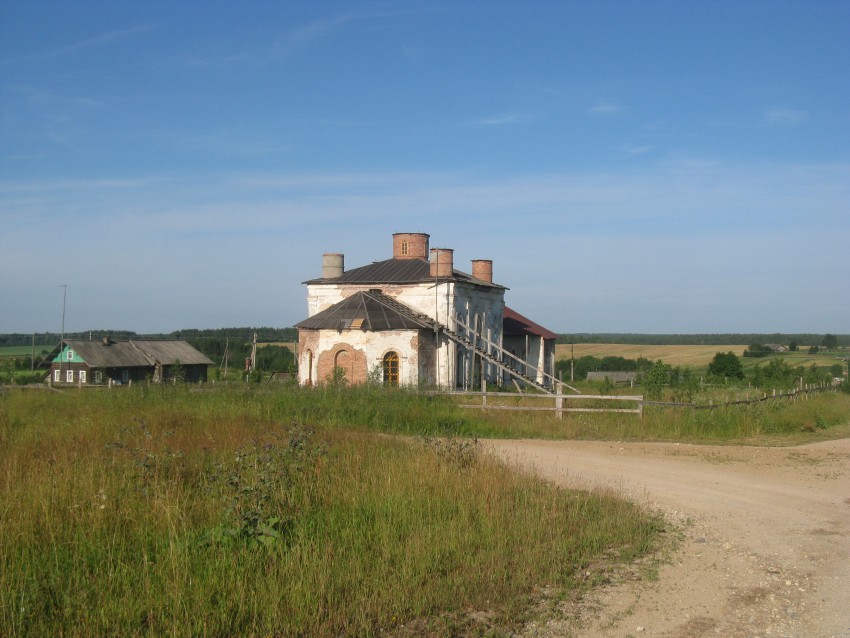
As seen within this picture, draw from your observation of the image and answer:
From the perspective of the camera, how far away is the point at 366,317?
32.1m

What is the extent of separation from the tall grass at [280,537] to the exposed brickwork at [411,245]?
89.6 feet

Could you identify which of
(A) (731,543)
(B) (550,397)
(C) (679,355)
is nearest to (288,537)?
(A) (731,543)

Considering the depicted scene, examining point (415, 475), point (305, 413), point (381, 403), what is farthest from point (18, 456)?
point (381, 403)

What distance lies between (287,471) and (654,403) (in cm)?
1335

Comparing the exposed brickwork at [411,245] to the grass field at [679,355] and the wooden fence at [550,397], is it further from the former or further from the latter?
the grass field at [679,355]

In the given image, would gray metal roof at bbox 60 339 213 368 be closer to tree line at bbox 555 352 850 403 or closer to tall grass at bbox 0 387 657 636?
tree line at bbox 555 352 850 403

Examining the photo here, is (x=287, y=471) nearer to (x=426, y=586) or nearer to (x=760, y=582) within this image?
(x=426, y=586)

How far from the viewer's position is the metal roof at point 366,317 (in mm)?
31953

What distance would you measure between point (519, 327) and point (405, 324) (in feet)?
46.9

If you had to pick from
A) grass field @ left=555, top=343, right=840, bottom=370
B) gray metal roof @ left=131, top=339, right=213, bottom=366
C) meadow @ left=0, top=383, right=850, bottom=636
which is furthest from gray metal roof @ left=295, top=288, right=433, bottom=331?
grass field @ left=555, top=343, right=840, bottom=370

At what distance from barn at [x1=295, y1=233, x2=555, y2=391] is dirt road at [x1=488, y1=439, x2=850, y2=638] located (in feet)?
48.8

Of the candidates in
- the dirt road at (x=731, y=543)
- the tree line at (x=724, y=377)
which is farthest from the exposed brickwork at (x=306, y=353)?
the dirt road at (x=731, y=543)

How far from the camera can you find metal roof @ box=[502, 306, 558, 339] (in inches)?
1742

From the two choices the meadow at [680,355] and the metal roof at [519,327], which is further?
the meadow at [680,355]
